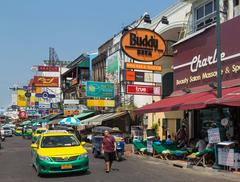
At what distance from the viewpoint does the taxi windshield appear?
48.9 feet

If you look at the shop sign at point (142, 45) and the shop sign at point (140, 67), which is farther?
the shop sign at point (140, 67)

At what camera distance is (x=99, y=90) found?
3962 cm

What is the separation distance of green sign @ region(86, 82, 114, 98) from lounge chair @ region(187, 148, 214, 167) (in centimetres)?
2288

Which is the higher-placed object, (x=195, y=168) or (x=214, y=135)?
(x=214, y=135)

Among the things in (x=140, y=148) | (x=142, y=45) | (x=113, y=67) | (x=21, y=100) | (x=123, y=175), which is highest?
(x=113, y=67)

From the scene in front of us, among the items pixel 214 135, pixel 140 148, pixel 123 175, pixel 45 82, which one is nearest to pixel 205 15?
pixel 140 148

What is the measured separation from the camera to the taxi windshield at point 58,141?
48.9 feet

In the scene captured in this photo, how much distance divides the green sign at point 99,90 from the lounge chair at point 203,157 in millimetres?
22877

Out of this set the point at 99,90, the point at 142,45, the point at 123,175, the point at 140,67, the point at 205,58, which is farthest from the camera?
the point at 99,90

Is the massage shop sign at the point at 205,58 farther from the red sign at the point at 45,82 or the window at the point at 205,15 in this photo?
the red sign at the point at 45,82

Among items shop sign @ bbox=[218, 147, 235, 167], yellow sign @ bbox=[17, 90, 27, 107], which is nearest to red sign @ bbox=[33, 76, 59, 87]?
yellow sign @ bbox=[17, 90, 27, 107]

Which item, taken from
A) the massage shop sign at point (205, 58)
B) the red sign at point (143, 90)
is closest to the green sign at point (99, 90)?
the red sign at point (143, 90)

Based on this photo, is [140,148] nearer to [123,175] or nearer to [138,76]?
[138,76]

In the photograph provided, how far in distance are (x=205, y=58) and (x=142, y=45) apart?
4831 millimetres
